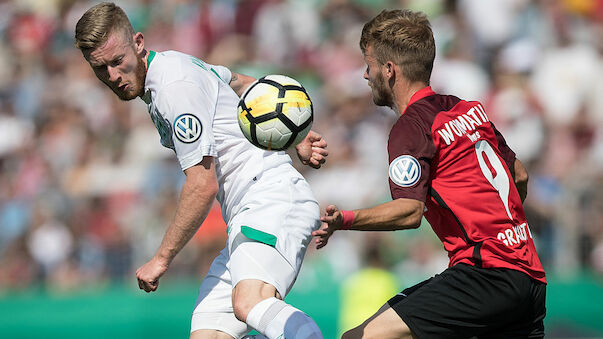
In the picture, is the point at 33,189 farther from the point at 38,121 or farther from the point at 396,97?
the point at 396,97

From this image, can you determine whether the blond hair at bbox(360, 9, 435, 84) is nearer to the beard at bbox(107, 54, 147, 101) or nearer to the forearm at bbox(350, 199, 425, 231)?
the forearm at bbox(350, 199, 425, 231)

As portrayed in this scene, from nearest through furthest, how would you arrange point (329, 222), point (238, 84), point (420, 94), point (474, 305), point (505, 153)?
point (329, 222)
point (474, 305)
point (420, 94)
point (505, 153)
point (238, 84)

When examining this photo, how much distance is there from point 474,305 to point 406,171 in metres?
0.82

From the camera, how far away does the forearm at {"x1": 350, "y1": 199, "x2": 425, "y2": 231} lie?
14.0ft

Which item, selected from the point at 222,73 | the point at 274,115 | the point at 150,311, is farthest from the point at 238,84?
the point at 150,311

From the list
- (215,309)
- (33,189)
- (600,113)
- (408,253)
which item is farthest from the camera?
(33,189)

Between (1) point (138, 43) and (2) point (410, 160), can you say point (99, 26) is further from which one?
(2) point (410, 160)

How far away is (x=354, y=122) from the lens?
1094 cm

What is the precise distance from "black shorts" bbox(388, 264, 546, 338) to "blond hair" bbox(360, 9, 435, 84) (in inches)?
44.9

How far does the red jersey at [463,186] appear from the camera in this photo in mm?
4602

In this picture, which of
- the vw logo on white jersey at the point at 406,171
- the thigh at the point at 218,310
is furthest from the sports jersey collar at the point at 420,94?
the thigh at the point at 218,310

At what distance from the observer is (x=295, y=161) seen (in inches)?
441

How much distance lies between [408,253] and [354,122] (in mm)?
1996

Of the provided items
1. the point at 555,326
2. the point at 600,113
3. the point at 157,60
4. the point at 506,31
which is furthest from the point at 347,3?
the point at 157,60
